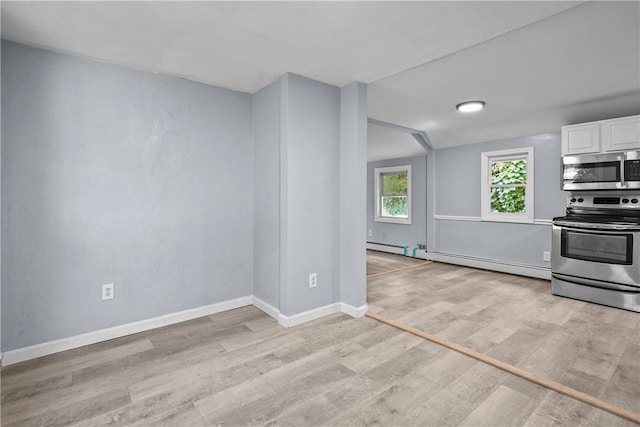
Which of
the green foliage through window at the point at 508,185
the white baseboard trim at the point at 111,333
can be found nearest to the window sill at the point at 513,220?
the green foliage through window at the point at 508,185

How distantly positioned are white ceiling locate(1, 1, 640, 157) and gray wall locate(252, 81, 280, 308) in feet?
0.75

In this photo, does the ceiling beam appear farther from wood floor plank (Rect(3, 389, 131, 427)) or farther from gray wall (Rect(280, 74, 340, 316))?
wood floor plank (Rect(3, 389, 131, 427))

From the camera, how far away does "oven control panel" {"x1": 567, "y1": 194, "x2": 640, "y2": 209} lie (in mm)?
3724

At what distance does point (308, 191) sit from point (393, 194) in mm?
4513

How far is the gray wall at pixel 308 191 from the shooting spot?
2.88 metres

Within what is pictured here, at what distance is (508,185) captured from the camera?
16.6 feet

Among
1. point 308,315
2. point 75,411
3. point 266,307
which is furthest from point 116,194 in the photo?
point 308,315

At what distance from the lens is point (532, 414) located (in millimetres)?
1710

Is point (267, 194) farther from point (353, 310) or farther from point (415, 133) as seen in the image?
point (415, 133)

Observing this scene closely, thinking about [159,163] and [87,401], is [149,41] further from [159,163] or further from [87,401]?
[87,401]

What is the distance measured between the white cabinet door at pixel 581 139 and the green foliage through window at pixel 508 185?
0.98m

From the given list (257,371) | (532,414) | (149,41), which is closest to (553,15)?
(532,414)

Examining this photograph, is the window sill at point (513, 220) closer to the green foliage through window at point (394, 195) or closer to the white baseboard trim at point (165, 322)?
the green foliage through window at point (394, 195)

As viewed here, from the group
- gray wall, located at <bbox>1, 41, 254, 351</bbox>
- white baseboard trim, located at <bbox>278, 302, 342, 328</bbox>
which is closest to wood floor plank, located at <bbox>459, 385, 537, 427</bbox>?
white baseboard trim, located at <bbox>278, 302, 342, 328</bbox>
